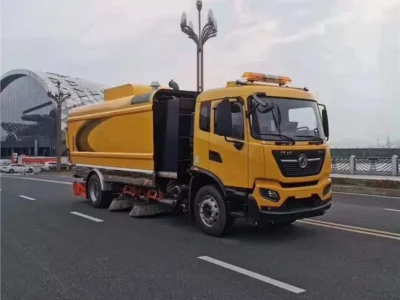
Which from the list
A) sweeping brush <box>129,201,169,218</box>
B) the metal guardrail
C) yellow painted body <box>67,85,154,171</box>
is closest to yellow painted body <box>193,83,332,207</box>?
yellow painted body <box>67,85,154,171</box>

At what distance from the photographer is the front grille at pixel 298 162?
6.72 meters

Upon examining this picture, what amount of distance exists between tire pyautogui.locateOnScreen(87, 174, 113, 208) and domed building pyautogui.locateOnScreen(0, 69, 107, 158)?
3205 inches

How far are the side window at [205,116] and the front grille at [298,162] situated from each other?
1492 mm

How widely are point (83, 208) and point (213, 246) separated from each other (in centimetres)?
614

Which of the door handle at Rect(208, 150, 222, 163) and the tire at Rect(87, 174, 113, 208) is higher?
the door handle at Rect(208, 150, 222, 163)

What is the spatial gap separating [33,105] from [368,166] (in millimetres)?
91813

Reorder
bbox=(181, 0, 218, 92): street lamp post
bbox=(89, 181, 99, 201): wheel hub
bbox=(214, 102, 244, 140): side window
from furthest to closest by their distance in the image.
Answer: bbox=(181, 0, 218, 92): street lamp post < bbox=(89, 181, 99, 201): wheel hub < bbox=(214, 102, 244, 140): side window

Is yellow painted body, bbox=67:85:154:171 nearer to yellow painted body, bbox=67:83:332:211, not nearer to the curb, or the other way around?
yellow painted body, bbox=67:83:332:211

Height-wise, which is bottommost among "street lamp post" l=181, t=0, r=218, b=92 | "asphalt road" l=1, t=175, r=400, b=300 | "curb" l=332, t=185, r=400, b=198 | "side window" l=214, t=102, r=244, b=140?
"asphalt road" l=1, t=175, r=400, b=300

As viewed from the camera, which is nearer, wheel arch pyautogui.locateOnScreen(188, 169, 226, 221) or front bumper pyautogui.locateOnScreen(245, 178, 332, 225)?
front bumper pyautogui.locateOnScreen(245, 178, 332, 225)

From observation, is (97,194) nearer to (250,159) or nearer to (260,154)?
(250,159)

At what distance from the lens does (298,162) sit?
6891 mm

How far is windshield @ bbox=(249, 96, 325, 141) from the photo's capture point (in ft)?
22.5

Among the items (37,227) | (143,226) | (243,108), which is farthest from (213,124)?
(37,227)
